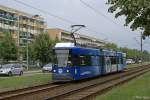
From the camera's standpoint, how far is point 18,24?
131 meters

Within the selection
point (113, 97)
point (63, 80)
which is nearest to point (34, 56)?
point (63, 80)

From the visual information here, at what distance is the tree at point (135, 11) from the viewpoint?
24.3m

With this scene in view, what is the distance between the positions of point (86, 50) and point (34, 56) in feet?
189

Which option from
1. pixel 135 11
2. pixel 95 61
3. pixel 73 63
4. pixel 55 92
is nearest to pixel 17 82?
pixel 73 63

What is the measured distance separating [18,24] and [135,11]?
10772 centimetres

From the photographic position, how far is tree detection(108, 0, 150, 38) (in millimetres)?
24281

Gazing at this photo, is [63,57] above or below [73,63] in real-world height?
above

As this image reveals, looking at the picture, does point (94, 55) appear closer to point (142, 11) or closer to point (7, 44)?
point (142, 11)

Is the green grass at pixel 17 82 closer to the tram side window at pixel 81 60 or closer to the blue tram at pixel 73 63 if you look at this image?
the blue tram at pixel 73 63

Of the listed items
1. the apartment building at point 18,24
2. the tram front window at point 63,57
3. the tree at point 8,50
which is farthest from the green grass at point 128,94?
the apartment building at point 18,24

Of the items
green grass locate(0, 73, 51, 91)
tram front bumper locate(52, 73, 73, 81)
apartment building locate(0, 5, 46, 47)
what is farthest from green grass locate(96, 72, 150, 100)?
apartment building locate(0, 5, 46, 47)

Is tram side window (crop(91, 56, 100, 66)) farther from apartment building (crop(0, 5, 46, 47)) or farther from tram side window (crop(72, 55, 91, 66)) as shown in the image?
apartment building (crop(0, 5, 46, 47))

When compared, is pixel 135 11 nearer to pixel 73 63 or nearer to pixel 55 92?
pixel 55 92

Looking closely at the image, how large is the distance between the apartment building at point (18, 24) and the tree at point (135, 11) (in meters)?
89.1
